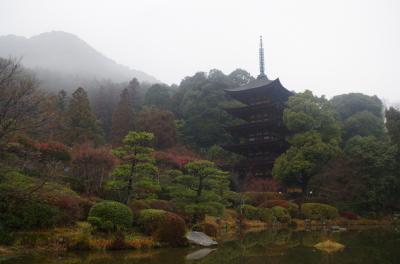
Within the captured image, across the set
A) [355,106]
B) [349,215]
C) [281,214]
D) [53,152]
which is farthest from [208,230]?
[355,106]

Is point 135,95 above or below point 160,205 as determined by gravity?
above

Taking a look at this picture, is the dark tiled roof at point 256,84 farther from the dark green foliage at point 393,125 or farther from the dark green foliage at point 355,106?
the dark green foliage at point 393,125

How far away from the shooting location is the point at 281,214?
28922 mm

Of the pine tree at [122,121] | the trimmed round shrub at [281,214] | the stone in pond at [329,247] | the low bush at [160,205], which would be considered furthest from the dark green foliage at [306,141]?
the stone in pond at [329,247]

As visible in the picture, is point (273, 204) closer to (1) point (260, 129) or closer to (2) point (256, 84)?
(1) point (260, 129)

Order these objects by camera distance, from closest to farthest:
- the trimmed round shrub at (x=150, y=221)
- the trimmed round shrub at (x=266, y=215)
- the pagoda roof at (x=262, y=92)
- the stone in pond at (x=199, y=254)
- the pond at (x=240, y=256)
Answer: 1. the pond at (x=240, y=256)
2. the stone in pond at (x=199, y=254)
3. the trimmed round shrub at (x=150, y=221)
4. the trimmed round shrub at (x=266, y=215)
5. the pagoda roof at (x=262, y=92)

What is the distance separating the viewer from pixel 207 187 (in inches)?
872

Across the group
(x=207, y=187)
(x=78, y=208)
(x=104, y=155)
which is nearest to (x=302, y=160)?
(x=207, y=187)

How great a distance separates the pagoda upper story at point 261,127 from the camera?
40344 mm

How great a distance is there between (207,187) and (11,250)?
11.7 m

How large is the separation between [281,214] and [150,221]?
50.6ft

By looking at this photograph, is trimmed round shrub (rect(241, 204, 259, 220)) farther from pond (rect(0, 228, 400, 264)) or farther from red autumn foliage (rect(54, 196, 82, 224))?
red autumn foliage (rect(54, 196, 82, 224))

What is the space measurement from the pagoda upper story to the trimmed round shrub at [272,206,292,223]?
33.7 feet

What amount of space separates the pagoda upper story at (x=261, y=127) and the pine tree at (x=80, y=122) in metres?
14.7
